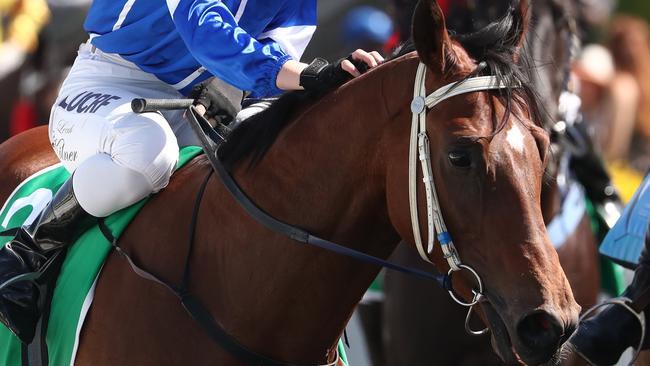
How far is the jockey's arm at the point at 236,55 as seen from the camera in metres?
3.65

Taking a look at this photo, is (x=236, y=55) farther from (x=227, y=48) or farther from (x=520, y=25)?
(x=520, y=25)

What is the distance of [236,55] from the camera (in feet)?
12.0

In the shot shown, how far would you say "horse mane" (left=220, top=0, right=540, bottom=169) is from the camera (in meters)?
3.43

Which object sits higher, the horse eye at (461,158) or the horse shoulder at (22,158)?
the horse eye at (461,158)

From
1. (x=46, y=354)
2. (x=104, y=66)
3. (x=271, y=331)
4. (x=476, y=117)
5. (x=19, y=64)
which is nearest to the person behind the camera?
(x=476, y=117)

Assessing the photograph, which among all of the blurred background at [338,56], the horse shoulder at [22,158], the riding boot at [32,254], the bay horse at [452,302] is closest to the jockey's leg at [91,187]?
the riding boot at [32,254]

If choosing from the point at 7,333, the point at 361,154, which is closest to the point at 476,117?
the point at 361,154

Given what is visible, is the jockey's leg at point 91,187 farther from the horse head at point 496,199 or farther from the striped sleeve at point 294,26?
the horse head at point 496,199

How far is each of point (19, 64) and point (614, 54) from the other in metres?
5.71

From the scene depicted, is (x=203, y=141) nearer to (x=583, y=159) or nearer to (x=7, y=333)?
(x=7, y=333)

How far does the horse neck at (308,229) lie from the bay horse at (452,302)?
7.23 feet

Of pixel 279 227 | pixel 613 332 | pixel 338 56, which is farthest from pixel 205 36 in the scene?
pixel 338 56

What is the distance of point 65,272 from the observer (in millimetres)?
4043

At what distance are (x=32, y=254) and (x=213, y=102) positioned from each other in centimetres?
80
